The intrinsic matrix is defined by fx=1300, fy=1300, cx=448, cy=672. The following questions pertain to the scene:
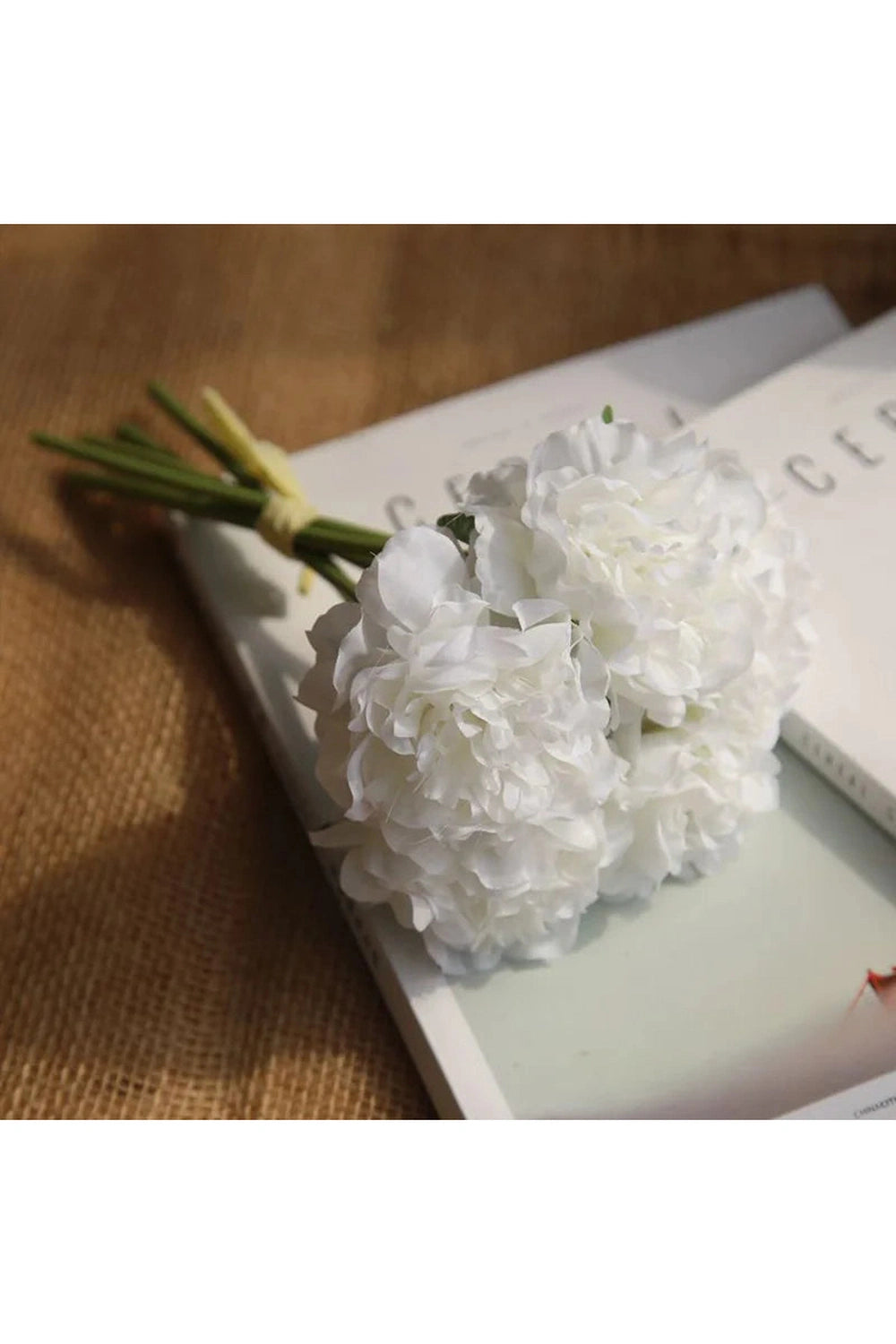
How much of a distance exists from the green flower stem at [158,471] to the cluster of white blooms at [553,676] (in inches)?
8.3

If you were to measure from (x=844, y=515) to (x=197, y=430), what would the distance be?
34cm

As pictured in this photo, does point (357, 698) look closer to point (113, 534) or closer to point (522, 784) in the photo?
point (522, 784)

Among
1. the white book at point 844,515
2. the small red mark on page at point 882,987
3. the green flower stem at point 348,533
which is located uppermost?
the green flower stem at point 348,533

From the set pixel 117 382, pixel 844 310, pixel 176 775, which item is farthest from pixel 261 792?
pixel 844 310

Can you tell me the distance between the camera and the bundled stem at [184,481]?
571mm

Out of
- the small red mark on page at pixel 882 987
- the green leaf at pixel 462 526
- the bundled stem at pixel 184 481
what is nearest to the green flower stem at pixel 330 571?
the bundled stem at pixel 184 481

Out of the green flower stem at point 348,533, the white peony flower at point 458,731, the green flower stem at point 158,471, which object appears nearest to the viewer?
the white peony flower at point 458,731

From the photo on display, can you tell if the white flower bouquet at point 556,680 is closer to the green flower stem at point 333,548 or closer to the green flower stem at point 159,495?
the green flower stem at point 333,548

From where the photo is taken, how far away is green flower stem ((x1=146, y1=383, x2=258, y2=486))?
2.19ft

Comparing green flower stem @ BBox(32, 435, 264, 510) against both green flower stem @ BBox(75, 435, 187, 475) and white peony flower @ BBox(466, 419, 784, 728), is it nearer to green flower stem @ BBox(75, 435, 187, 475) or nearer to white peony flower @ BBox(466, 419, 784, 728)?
green flower stem @ BBox(75, 435, 187, 475)

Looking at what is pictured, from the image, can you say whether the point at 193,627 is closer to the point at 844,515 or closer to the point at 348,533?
the point at 348,533

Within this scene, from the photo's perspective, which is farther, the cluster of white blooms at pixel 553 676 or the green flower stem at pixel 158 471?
the green flower stem at pixel 158 471

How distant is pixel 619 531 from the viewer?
41cm

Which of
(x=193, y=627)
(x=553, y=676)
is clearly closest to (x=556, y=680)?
(x=553, y=676)
